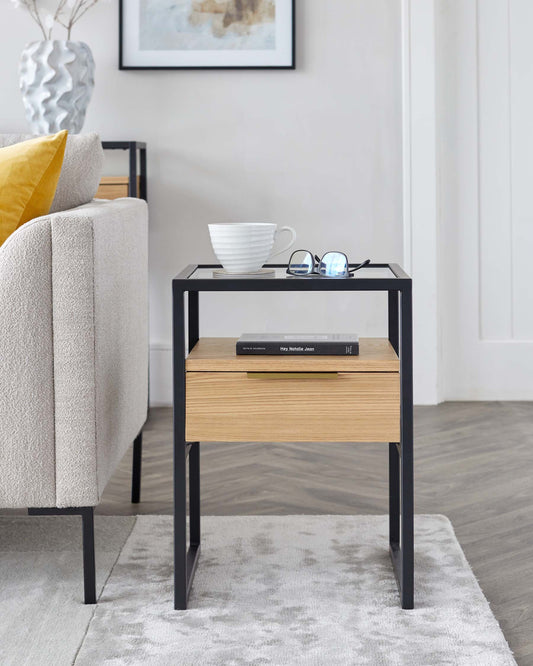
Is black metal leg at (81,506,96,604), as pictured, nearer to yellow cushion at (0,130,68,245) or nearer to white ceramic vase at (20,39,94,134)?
yellow cushion at (0,130,68,245)

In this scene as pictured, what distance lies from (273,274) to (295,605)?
585 mm

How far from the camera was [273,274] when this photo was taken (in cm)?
164

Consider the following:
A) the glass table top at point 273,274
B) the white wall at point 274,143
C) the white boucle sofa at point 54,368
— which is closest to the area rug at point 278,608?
the white boucle sofa at point 54,368

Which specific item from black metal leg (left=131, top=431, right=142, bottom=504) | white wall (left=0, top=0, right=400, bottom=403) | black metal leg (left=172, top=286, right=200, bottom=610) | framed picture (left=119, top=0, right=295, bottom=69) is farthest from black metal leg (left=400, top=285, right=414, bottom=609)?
framed picture (left=119, top=0, right=295, bottom=69)

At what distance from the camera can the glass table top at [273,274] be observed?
5.21ft

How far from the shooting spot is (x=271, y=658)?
143 cm

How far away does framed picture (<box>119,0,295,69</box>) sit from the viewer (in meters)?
3.32

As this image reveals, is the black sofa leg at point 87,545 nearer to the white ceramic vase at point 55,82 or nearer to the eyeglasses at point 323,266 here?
the eyeglasses at point 323,266

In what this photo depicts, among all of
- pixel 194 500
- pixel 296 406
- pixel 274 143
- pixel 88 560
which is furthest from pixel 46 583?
pixel 274 143

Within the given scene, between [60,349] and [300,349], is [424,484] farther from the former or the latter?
[60,349]

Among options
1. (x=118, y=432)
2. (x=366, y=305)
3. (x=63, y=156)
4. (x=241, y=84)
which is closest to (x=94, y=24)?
(x=241, y=84)

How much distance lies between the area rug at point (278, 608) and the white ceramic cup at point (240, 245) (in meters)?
0.60

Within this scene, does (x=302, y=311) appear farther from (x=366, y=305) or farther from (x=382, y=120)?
(x=382, y=120)

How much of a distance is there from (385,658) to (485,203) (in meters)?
2.33
